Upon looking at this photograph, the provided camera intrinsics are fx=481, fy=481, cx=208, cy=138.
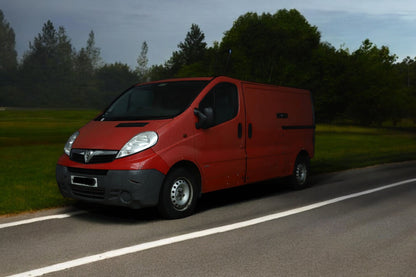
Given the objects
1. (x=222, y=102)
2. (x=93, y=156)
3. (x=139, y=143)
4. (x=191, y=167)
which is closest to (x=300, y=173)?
(x=222, y=102)

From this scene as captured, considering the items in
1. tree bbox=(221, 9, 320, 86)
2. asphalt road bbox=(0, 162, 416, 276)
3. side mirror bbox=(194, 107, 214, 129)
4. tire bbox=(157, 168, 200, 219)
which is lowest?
asphalt road bbox=(0, 162, 416, 276)

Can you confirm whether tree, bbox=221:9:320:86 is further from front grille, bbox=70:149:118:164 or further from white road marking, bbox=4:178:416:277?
front grille, bbox=70:149:118:164

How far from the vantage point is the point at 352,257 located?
4.89 meters

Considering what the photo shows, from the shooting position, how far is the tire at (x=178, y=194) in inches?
253

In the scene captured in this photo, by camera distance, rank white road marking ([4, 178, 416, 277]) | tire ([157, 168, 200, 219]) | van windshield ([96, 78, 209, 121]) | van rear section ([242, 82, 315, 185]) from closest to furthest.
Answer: white road marking ([4, 178, 416, 277])
tire ([157, 168, 200, 219])
van windshield ([96, 78, 209, 121])
van rear section ([242, 82, 315, 185])

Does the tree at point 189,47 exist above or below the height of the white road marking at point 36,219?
above

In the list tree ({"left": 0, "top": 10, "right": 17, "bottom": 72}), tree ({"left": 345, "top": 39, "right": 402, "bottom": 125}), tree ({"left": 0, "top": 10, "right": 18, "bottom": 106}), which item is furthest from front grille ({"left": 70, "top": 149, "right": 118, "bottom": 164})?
tree ({"left": 0, "top": 10, "right": 17, "bottom": 72})

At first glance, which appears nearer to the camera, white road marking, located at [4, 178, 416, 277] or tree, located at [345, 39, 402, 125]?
white road marking, located at [4, 178, 416, 277]

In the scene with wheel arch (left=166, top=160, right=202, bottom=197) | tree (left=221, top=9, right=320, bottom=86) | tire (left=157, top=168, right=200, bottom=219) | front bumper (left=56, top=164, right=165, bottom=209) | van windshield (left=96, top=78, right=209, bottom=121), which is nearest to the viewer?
front bumper (left=56, top=164, right=165, bottom=209)

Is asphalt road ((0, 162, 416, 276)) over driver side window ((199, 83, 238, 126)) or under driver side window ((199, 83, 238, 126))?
under

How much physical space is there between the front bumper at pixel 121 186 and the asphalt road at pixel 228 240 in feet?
1.11

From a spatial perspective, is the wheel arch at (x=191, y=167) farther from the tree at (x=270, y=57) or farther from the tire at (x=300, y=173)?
the tree at (x=270, y=57)

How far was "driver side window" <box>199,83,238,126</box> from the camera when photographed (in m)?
7.22

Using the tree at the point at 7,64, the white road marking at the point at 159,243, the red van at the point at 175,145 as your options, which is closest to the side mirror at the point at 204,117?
the red van at the point at 175,145
